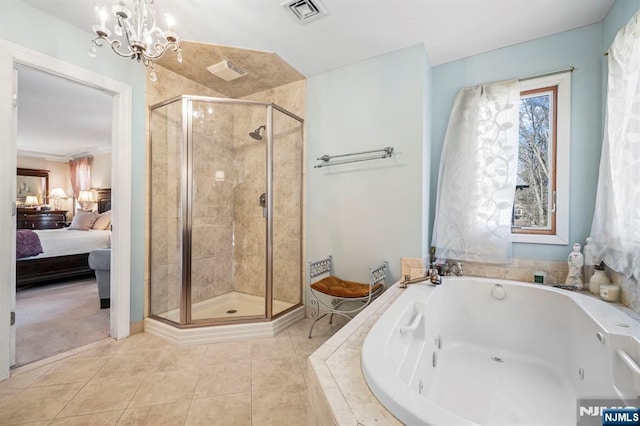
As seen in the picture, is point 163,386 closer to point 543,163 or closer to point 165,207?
point 165,207

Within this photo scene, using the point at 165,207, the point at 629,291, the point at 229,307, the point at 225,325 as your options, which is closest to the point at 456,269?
the point at 629,291

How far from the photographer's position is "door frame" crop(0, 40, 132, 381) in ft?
5.53

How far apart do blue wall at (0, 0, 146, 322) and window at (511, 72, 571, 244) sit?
3069mm

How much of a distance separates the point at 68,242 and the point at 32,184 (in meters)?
3.33

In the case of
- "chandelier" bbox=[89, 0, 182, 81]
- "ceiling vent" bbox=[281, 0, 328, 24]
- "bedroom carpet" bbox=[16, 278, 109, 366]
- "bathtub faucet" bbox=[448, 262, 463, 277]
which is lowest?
"bedroom carpet" bbox=[16, 278, 109, 366]

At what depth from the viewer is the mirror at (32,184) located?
19.2 feet

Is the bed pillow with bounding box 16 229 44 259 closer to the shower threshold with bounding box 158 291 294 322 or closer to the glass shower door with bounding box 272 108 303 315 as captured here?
the shower threshold with bounding box 158 291 294 322

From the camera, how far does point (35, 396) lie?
1.55m

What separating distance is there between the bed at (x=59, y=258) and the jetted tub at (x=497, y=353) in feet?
15.5

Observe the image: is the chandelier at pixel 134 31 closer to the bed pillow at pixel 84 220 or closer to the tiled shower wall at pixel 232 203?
the tiled shower wall at pixel 232 203

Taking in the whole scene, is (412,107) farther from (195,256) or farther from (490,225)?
(195,256)

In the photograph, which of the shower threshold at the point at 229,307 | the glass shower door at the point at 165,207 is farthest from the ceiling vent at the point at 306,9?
the shower threshold at the point at 229,307

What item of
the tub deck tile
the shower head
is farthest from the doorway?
the tub deck tile

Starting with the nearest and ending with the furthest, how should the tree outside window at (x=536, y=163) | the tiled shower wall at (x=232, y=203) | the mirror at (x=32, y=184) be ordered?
1. the tree outside window at (x=536, y=163)
2. the tiled shower wall at (x=232, y=203)
3. the mirror at (x=32, y=184)
